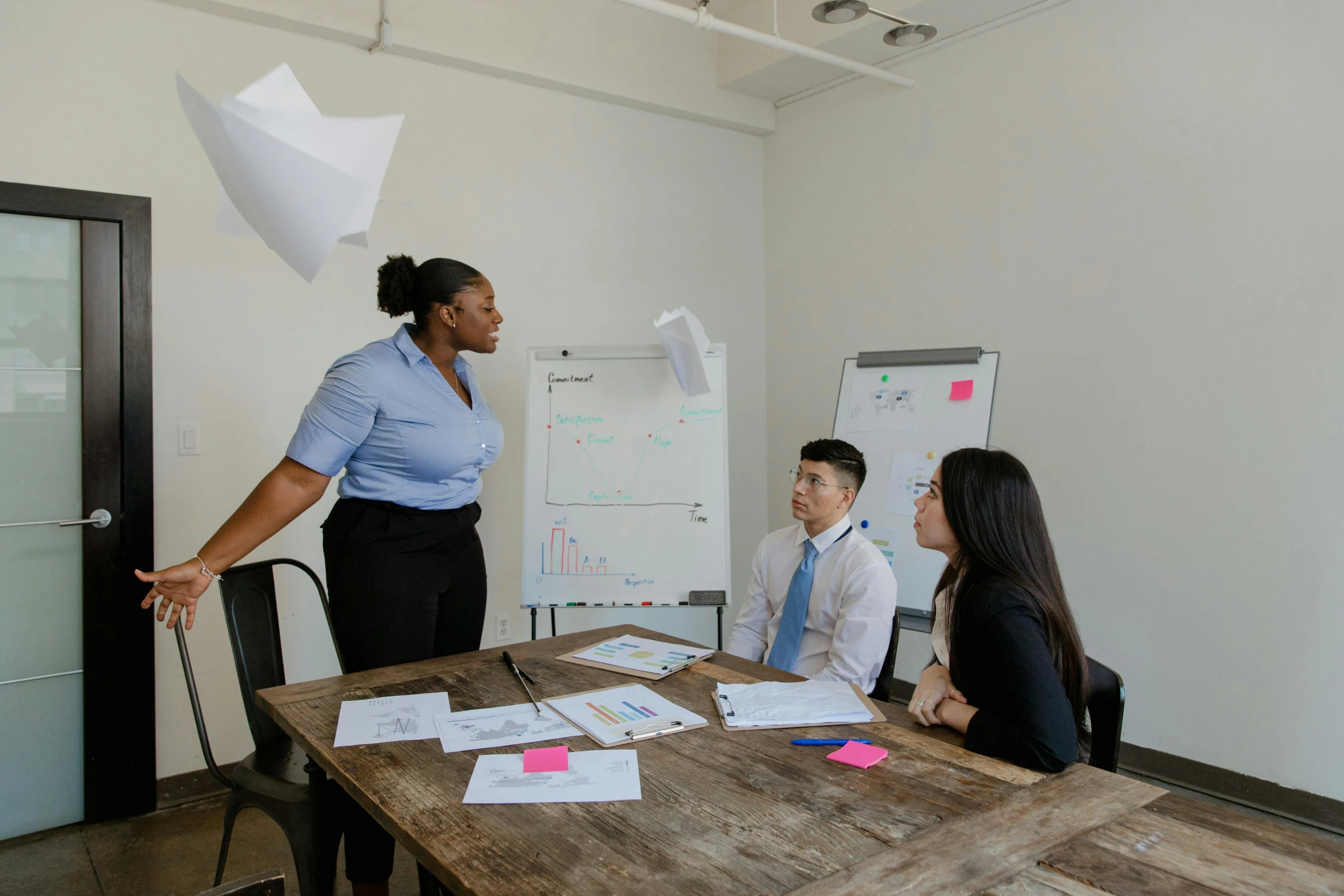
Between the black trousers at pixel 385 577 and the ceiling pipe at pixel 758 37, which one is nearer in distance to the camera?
the black trousers at pixel 385 577

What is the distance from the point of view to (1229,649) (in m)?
2.93

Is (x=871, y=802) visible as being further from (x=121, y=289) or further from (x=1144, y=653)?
(x=121, y=289)

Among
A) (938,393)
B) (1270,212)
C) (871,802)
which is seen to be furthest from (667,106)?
(871,802)

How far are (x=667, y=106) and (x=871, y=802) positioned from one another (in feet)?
11.6

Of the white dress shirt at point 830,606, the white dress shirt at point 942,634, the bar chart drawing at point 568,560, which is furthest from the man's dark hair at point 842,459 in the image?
the bar chart drawing at point 568,560

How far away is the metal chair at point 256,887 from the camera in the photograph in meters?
1.05

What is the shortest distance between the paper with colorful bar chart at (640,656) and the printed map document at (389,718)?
36 cm

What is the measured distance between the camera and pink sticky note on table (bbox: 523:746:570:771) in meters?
1.38

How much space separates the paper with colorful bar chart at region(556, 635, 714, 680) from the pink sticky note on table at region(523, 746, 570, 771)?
1.52 ft

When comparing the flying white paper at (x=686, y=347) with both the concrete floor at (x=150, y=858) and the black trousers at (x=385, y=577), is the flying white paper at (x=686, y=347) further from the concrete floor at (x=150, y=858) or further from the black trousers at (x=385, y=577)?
the concrete floor at (x=150, y=858)

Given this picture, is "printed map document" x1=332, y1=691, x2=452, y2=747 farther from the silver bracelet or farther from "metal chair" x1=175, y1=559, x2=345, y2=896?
the silver bracelet

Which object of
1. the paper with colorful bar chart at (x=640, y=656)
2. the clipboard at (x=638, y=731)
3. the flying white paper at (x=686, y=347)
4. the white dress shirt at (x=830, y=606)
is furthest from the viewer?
the flying white paper at (x=686, y=347)

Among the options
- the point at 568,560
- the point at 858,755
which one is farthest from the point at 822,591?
the point at 568,560

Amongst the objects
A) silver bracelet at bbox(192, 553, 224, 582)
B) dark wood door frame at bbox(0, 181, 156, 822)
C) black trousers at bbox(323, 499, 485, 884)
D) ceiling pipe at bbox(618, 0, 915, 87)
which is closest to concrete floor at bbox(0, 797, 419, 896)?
dark wood door frame at bbox(0, 181, 156, 822)
